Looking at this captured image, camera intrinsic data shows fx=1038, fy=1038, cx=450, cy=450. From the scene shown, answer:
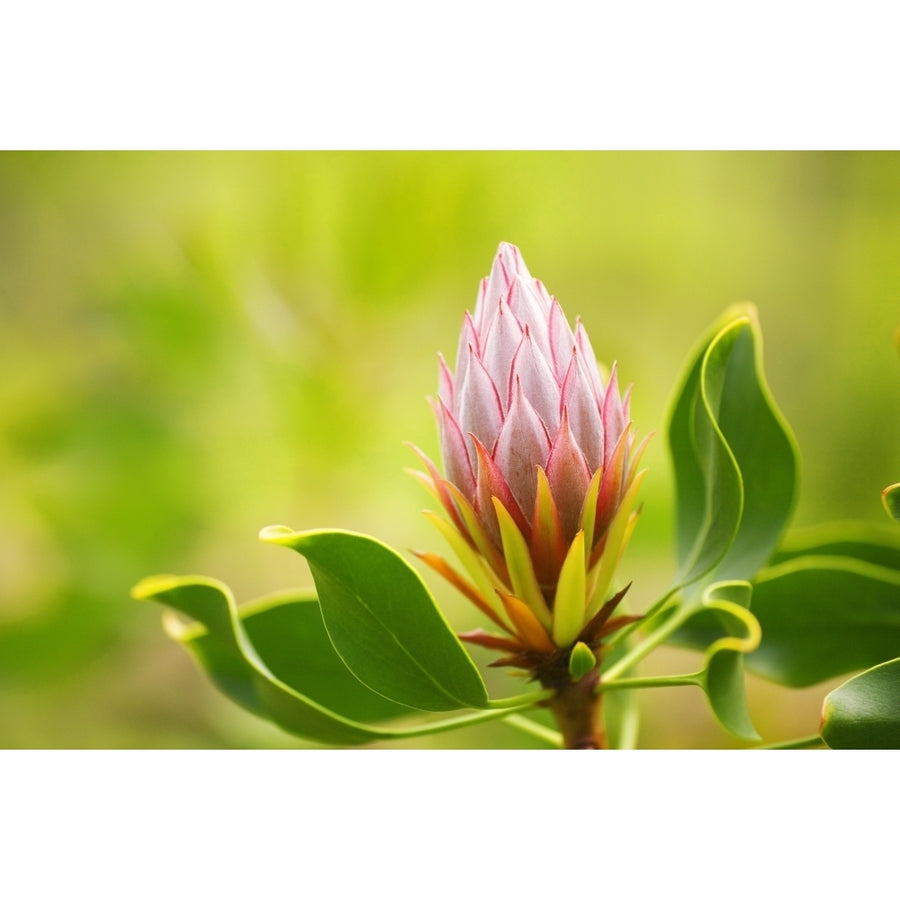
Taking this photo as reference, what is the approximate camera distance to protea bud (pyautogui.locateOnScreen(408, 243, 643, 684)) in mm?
829

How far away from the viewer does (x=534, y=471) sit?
32.8 inches

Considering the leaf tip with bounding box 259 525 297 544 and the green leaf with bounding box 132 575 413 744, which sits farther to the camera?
the green leaf with bounding box 132 575 413 744

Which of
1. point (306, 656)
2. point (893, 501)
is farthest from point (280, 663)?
point (893, 501)

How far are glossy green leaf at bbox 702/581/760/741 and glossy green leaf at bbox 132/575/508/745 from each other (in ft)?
0.60

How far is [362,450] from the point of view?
68.0 inches

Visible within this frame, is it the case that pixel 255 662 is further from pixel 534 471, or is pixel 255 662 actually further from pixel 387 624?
pixel 534 471

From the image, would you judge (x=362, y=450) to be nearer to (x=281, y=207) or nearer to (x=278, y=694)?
(x=281, y=207)

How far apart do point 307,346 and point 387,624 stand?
0.94 meters

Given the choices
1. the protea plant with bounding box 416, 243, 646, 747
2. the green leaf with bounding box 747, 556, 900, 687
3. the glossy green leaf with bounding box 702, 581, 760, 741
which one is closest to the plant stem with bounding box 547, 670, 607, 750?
the protea plant with bounding box 416, 243, 646, 747

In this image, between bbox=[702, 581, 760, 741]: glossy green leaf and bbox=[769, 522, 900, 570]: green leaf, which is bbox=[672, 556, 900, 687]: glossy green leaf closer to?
bbox=[769, 522, 900, 570]: green leaf

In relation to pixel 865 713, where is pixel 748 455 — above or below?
above

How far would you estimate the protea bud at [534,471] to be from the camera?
0.83m

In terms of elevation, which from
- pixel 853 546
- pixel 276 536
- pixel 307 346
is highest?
pixel 307 346
